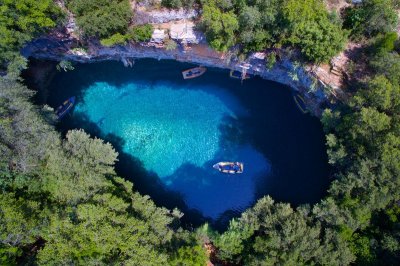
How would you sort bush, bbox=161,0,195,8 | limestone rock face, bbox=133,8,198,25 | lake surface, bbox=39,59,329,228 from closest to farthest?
bush, bbox=161,0,195,8 → limestone rock face, bbox=133,8,198,25 → lake surface, bbox=39,59,329,228

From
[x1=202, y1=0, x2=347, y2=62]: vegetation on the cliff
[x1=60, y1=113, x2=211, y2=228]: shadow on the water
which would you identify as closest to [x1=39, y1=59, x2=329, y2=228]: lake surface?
[x1=60, y1=113, x2=211, y2=228]: shadow on the water

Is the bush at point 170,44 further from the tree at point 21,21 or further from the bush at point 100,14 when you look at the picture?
the tree at point 21,21

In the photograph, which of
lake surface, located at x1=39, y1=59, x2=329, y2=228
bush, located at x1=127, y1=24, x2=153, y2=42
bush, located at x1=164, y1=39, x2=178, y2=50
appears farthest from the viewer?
lake surface, located at x1=39, y1=59, x2=329, y2=228

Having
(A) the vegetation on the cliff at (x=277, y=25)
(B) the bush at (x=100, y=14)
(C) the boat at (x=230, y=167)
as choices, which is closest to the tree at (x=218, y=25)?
(A) the vegetation on the cliff at (x=277, y=25)

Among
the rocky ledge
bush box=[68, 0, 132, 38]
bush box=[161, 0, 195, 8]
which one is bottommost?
the rocky ledge

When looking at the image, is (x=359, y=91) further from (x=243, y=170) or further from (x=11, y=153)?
(x=11, y=153)

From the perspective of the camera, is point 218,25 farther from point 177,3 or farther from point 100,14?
point 100,14

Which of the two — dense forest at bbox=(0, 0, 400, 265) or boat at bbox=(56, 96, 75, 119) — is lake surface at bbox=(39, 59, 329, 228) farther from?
dense forest at bbox=(0, 0, 400, 265)
